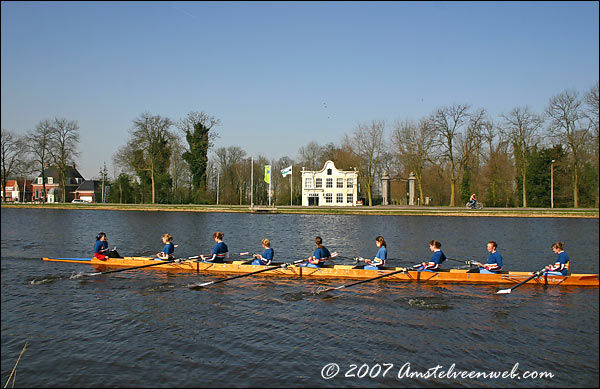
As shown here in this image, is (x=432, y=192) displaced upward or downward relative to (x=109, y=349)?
upward

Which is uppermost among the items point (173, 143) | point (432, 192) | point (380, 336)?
point (173, 143)

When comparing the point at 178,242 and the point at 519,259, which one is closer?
the point at 519,259

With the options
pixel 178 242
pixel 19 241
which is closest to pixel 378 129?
pixel 178 242

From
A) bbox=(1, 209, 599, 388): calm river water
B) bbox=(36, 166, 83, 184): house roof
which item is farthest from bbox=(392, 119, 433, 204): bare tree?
bbox=(36, 166, 83, 184): house roof

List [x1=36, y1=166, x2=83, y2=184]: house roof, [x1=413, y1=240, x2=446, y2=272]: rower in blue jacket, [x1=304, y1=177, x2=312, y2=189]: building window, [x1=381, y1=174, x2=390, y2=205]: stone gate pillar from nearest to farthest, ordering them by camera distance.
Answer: [x1=413, y1=240, x2=446, y2=272]: rower in blue jacket → [x1=381, y1=174, x2=390, y2=205]: stone gate pillar → [x1=304, y1=177, x2=312, y2=189]: building window → [x1=36, y1=166, x2=83, y2=184]: house roof

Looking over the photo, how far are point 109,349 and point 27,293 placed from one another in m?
6.61

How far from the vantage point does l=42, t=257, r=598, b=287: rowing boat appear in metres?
15.6

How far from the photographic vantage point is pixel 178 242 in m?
30.8

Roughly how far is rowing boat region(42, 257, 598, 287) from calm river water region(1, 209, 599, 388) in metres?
0.37

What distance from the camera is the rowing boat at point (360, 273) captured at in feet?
51.3

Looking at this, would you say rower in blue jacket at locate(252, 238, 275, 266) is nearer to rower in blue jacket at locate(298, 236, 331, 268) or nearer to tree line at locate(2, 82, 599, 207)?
rower in blue jacket at locate(298, 236, 331, 268)

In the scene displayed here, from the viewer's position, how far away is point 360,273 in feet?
55.2

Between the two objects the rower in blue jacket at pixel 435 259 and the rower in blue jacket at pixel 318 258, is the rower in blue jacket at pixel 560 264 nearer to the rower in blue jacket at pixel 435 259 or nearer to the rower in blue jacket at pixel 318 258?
the rower in blue jacket at pixel 435 259

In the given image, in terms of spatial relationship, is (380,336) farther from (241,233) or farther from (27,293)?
(241,233)
